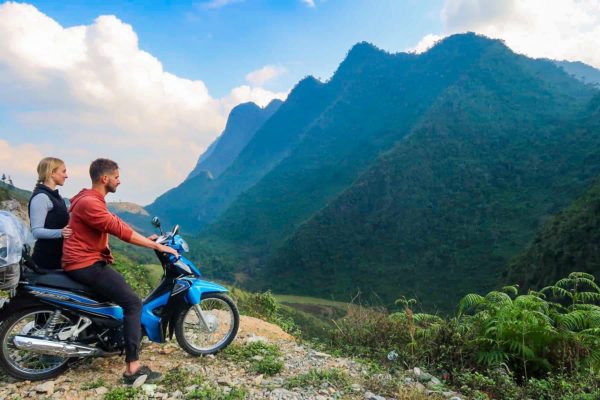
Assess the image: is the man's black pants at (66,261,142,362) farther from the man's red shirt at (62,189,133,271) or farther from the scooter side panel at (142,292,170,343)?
the scooter side panel at (142,292,170,343)

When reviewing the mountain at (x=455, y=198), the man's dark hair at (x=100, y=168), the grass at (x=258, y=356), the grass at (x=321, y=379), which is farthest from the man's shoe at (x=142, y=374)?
the mountain at (x=455, y=198)

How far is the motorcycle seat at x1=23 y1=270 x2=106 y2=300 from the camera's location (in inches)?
153

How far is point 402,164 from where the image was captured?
84.3 meters

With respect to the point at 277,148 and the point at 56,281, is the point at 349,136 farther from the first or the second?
the point at 56,281

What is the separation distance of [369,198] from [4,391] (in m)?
83.5

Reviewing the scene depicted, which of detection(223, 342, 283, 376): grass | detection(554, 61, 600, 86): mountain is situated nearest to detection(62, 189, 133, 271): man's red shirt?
detection(223, 342, 283, 376): grass

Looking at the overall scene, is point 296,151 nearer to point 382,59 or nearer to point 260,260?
point 382,59

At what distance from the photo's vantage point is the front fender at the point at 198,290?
4.42m

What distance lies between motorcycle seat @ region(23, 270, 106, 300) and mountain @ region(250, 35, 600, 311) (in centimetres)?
5048

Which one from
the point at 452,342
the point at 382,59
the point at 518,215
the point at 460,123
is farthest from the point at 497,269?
the point at 382,59

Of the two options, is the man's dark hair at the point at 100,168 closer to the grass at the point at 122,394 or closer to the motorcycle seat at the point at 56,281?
the motorcycle seat at the point at 56,281

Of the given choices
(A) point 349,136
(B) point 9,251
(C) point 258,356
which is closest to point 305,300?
(C) point 258,356

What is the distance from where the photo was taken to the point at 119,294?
392 cm

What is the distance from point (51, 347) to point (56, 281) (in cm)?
64
